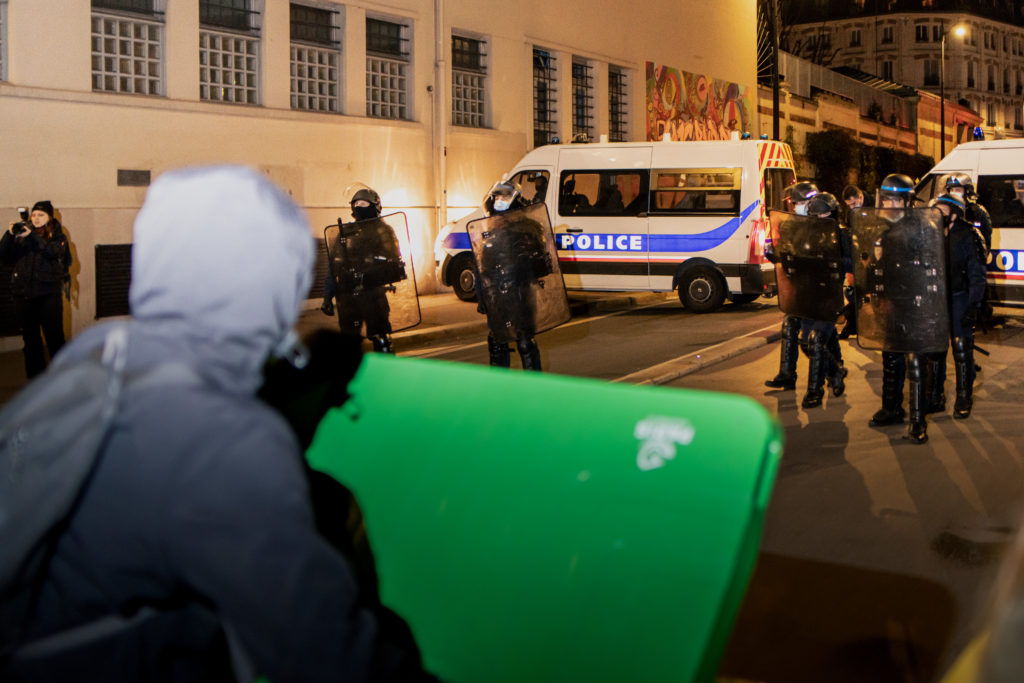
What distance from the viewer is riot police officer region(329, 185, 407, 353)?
8.65 m

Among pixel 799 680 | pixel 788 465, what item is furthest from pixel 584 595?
pixel 788 465

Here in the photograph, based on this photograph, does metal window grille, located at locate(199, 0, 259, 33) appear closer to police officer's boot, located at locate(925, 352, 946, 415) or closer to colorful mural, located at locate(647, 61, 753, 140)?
police officer's boot, located at locate(925, 352, 946, 415)

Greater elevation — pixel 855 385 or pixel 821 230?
pixel 821 230

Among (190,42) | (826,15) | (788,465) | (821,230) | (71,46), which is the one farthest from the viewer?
(826,15)

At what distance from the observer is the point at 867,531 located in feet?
18.6

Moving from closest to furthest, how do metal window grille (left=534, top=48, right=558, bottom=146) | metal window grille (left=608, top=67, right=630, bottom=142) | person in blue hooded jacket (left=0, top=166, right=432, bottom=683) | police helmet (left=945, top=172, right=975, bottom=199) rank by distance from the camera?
person in blue hooded jacket (left=0, top=166, right=432, bottom=683) → police helmet (left=945, top=172, right=975, bottom=199) → metal window grille (left=534, top=48, right=558, bottom=146) → metal window grille (left=608, top=67, right=630, bottom=142)

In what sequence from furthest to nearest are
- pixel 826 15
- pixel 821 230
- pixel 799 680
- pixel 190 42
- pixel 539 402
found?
pixel 826 15, pixel 190 42, pixel 821 230, pixel 799 680, pixel 539 402

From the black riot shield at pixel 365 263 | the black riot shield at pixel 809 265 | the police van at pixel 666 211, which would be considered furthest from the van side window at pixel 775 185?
the black riot shield at pixel 365 263

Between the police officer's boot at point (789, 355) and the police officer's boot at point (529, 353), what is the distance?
2.34m

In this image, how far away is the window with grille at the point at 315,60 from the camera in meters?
17.3

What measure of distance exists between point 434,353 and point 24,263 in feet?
14.8

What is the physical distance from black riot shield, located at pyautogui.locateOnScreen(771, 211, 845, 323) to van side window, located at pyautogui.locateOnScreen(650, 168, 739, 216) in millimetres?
6643

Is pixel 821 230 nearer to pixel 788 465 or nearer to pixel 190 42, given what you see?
pixel 788 465

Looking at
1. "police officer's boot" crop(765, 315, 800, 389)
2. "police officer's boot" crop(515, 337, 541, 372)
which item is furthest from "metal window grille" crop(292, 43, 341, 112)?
"police officer's boot" crop(765, 315, 800, 389)
